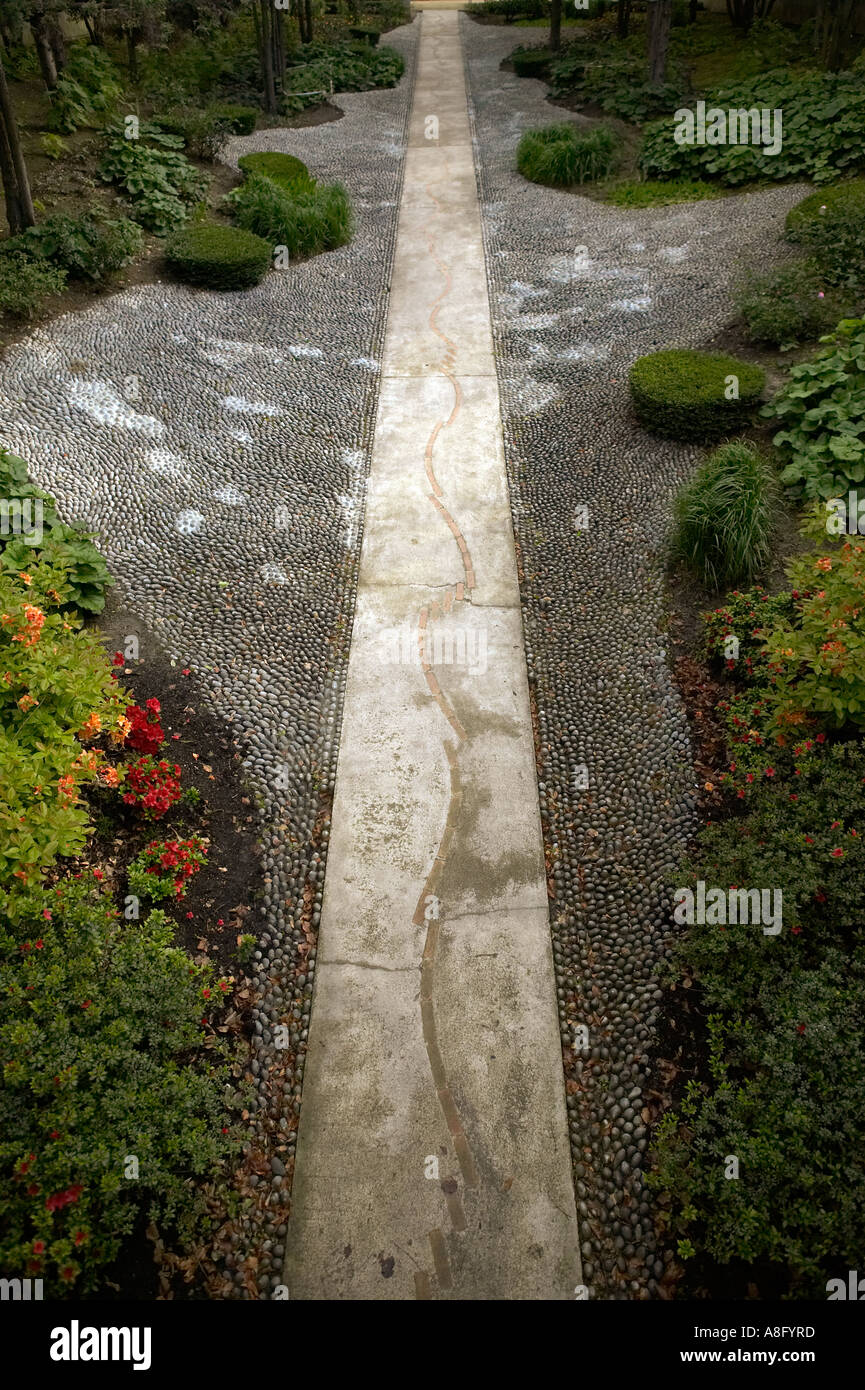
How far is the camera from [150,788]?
4.68 m

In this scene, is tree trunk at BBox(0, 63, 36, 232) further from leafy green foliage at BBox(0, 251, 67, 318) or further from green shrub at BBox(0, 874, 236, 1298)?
green shrub at BBox(0, 874, 236, 1298)

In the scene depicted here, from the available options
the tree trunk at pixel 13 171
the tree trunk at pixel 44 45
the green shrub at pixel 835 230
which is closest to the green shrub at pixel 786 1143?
the green shrub at pixel 835 230

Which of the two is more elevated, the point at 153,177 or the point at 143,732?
the point at 153,177

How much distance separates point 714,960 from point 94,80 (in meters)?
15.0

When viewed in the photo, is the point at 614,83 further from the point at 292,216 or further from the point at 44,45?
the point at 44,45

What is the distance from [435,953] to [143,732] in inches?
83.7

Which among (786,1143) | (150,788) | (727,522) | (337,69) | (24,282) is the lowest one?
(786,1143)

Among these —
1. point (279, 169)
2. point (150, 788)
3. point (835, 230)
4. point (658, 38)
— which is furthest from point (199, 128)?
point (150, 788)

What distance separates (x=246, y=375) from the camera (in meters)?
8.62

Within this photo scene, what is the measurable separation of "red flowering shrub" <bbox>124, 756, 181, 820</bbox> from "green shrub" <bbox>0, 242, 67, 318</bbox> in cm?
629

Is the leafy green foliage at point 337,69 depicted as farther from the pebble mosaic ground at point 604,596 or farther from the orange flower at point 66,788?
the orange flower at point 66,788

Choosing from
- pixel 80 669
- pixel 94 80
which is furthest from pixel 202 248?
pixel 80 669

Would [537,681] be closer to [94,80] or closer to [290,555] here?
Answer: [290,555]

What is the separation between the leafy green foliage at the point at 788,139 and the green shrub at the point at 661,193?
0.63 ft
